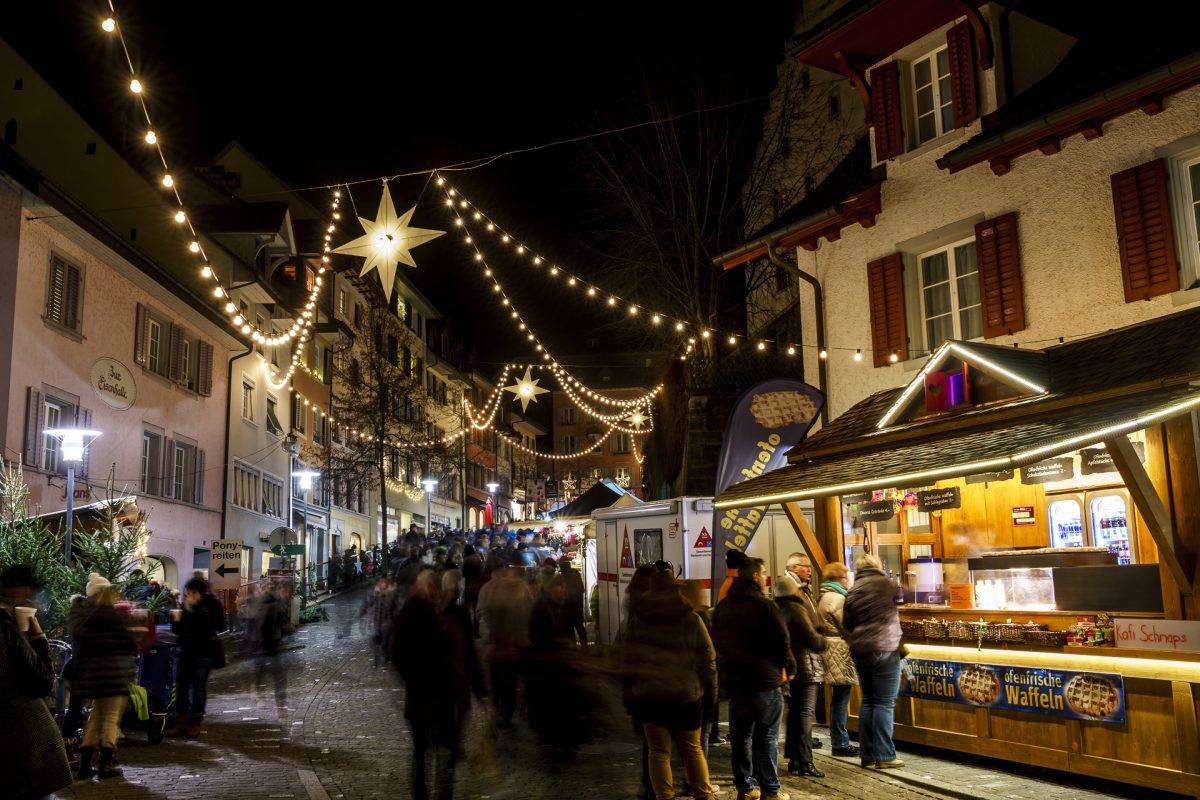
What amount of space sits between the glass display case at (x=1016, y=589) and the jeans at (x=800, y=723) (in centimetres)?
279

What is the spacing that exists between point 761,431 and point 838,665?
446cm

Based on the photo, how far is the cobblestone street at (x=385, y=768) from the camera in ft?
29.7

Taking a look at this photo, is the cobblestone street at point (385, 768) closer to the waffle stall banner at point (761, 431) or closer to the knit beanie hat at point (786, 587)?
the knit beanie hat at point (786, 587)

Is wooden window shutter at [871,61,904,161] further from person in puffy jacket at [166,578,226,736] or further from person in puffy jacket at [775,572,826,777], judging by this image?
person in puffy jacket at [166,578,226,736]

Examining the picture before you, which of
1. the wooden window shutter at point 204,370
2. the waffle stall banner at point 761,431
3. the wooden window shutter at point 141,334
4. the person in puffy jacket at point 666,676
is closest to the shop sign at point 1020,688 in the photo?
the person in puffy jacket at point 666,676

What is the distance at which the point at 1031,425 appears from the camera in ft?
32.1

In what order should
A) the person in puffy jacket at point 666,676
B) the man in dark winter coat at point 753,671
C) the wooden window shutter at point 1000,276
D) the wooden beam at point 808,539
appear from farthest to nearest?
1. the wooden window shutter at point 1000,276
2. the wooden beam at point 808,539
3. the man in dark winter coat at point 753,671
4. the person in puffy jacket at point 666,676

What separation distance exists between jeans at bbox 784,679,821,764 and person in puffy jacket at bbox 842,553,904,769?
2.00ft

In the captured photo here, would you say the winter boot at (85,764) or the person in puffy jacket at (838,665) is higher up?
the person in puffy jacket at (838,665)

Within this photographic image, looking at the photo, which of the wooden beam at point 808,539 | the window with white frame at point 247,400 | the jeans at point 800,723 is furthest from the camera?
the window with white frame at point 247,400

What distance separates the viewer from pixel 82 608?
10.5 meters

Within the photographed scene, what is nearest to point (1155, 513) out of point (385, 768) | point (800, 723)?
point (800, 723)

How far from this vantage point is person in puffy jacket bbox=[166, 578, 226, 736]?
1227 centimetres

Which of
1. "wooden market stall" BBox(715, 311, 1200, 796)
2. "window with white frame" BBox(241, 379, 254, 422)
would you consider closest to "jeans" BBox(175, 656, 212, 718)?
"wooden market stall" BBox(715, 311, 1200, 796)
